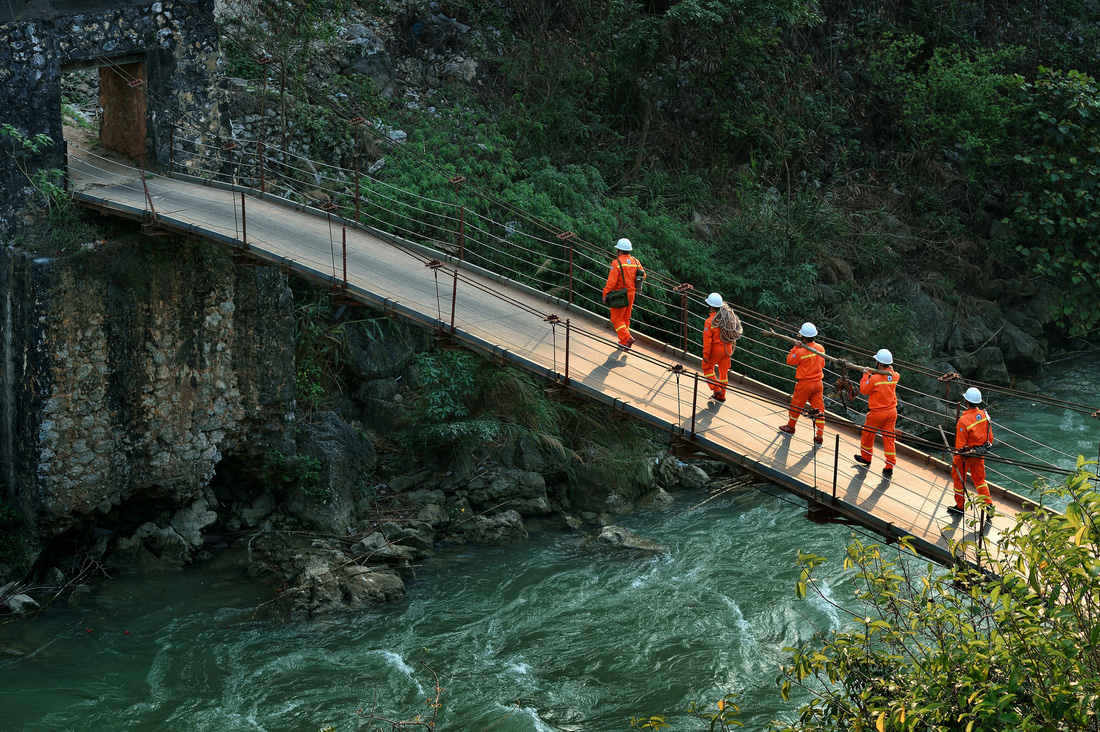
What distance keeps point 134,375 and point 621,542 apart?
627 cm

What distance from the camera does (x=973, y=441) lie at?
33.0 feet

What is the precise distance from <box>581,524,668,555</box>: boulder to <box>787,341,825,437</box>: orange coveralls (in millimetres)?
3898

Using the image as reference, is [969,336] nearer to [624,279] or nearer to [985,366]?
[985,366]

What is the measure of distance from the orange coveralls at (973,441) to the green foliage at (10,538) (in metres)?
10.1

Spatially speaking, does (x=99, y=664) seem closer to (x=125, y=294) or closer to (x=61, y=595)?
(x=61, y=595)

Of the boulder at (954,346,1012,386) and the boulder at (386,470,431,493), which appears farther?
the boulder at (954,346,1012,386)

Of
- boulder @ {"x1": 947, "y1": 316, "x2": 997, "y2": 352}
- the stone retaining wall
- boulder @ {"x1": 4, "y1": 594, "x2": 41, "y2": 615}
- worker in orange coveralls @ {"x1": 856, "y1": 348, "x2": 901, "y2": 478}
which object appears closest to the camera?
worker in orange coveralls @ {"x1": 856, "y1": 348, "x2": 901, "y2": 478}

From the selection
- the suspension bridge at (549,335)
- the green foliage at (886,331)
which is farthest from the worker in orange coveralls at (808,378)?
the green foliage at (886,331)

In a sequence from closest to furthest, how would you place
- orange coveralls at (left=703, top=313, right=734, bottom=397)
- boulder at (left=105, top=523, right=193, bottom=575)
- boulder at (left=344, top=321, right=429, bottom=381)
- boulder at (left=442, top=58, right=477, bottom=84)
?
orange coveralls at (left=703, top=313, right=734, bottom=397) → boulder at (left=105, top=523, right=193, bottom=575) → boulder at (left=344, top=321, right=429, bottom=381) → boulder at (left=442, top=58, right=477, bottom=84)

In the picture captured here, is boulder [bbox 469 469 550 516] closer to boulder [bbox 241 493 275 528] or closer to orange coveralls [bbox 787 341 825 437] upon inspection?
boulder [bbox 241 493 275 528]

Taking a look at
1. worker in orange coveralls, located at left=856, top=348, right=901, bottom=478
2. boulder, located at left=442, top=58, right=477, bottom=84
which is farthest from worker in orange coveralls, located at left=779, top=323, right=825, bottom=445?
boulder, located at left=442, top=58, right=477, bottom=84

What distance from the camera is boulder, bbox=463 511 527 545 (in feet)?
47.9

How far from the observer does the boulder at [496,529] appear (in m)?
14.6

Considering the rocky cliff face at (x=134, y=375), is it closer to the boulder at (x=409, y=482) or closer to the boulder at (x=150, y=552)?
the boulder at (x=150, y=552)
